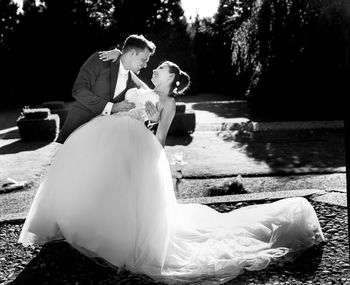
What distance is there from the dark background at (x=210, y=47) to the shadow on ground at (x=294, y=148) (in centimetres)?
308

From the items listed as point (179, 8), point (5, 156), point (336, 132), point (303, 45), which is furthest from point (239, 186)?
point (179, 8)

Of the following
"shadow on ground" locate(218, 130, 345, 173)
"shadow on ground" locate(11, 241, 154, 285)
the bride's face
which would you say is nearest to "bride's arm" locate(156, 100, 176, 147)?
the bride's face

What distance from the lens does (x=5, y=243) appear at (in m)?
3.94


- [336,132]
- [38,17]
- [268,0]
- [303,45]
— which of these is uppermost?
[38,17]

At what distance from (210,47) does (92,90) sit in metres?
24.3

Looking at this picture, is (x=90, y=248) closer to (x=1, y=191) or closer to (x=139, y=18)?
(x=1, y=191)

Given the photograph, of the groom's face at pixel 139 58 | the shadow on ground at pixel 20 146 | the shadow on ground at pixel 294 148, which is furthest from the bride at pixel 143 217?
the shadow on ground at pixel 20 146

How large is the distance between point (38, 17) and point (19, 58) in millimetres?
3233

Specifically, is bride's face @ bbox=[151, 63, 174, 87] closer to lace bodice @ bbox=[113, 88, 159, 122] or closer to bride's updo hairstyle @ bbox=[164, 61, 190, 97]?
bride's updo hairstyle @ bbox=[164, 61, 190, 97]

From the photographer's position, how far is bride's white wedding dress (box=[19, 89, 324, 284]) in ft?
10.4

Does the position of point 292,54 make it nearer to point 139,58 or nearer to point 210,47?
point 139,58

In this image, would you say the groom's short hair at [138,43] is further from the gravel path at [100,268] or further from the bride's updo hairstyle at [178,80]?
the gravel path at [100,268]

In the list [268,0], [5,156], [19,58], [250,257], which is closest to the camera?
[250,257]

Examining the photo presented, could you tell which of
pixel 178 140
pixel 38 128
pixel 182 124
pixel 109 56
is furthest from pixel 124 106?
pixel 38 128
